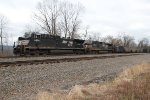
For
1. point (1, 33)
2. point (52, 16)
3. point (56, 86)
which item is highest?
point (52, 16)

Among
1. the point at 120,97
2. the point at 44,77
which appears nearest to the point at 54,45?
the point at 44,77

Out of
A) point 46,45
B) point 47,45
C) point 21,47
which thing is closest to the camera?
point 21,47

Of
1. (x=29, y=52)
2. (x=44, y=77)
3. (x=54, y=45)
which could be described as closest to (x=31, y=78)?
(x=44, y=77)

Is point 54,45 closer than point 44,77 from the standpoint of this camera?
No

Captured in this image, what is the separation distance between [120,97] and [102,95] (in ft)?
2.84

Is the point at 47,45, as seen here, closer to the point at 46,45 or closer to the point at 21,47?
the point at 46,45

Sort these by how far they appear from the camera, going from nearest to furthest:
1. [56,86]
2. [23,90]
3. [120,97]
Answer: [120,97] → [23,90] → [56,86]

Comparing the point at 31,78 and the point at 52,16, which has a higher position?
the point at 52,16

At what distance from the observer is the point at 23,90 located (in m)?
10.6

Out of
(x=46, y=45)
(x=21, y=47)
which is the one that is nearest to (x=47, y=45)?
(x=46, y=45)

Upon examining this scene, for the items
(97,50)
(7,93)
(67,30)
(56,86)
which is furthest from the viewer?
(67,30)

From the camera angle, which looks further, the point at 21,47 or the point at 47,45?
the point at 47,45

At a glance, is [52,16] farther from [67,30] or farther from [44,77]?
[44,77]

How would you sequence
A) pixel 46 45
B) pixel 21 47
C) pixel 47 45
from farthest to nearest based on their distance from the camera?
pixel 47 45, pixel 46 45, pixel 21 47
